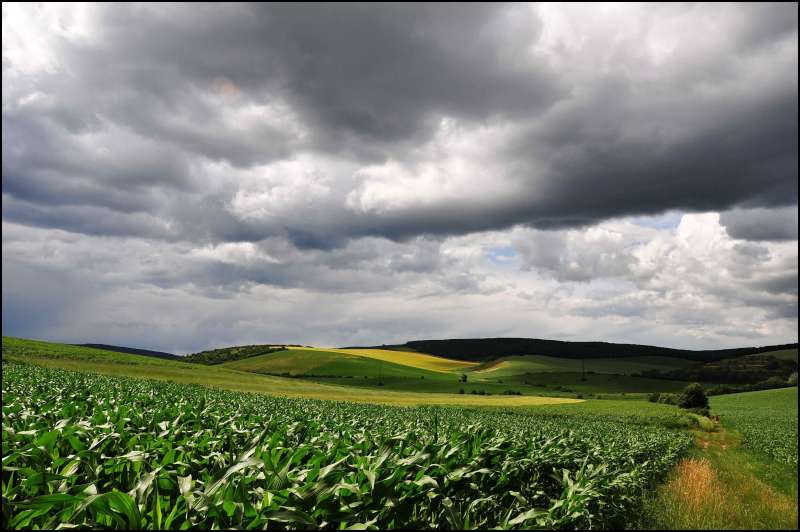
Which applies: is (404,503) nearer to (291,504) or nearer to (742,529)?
(291,504)

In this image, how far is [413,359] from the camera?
16425 centimetres

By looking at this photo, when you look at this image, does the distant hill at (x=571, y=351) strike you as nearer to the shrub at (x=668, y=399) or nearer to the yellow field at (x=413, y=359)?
the yellow field at (x=413, y=359)

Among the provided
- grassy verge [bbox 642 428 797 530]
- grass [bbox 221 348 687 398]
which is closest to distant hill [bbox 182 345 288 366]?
grass [bbox 221 348 687 398]

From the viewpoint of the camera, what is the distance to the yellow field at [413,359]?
15429 centimetres

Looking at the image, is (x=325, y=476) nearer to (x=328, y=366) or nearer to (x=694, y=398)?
(x=694, y=398)

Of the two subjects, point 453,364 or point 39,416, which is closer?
point 39,416

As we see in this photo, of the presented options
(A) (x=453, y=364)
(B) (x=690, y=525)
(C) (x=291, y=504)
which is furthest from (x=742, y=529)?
(A) (x=453, y=364)

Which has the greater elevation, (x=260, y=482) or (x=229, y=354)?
(x=260, y=482)

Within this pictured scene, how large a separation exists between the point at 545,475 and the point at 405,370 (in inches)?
4954

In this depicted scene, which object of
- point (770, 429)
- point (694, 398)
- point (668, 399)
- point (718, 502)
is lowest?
point (668, 399)

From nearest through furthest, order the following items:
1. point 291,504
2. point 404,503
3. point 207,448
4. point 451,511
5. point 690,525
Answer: point 291,504
point 451,511
point 404,503
point 207,448
point 690,525

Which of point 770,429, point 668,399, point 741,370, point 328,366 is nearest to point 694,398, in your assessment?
point 668,399

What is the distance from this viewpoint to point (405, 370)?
136000 mm

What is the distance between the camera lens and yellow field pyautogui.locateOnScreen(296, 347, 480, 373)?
15429 cm
